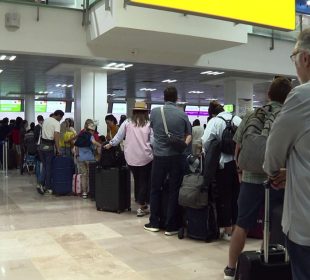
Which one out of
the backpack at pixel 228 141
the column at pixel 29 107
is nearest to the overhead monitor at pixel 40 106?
the column at pixel 29 107

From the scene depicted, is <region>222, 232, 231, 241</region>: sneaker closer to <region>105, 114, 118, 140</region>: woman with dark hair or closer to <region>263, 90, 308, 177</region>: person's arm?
<region>263, 90, 308, 177</region>: person's arm

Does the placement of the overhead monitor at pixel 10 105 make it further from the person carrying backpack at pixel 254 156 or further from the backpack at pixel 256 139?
the backpack at pixel 256 139

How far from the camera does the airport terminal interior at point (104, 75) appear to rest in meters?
4.05

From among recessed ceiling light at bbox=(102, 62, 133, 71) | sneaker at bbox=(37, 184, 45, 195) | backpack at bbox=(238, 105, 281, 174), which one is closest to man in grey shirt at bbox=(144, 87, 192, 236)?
backpack at bbox=(238, 105, 281, 174)

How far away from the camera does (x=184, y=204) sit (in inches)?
181

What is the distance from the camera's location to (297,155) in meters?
1.59

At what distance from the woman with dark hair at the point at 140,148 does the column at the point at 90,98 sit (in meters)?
4.04

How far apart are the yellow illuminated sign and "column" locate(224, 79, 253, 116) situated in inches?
228

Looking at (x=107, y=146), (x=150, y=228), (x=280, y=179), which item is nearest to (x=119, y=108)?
(x=107, y=146)

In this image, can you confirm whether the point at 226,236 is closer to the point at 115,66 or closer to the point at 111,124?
the point at 111,124

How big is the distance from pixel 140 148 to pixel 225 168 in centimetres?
178

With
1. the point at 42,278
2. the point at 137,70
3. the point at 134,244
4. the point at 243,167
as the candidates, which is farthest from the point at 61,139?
the point at 243,167

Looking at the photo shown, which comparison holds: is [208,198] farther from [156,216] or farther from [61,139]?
[61,139]

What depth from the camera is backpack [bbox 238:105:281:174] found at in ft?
9.95
